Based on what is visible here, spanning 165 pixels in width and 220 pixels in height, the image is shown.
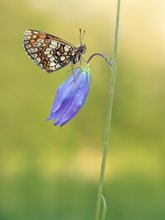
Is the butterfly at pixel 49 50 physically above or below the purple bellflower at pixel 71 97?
above

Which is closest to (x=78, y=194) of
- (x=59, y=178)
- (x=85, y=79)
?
(x=59, y=178)

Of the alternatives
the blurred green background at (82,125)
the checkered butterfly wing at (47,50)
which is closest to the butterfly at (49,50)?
the checkered butterfly wing at (47,50)

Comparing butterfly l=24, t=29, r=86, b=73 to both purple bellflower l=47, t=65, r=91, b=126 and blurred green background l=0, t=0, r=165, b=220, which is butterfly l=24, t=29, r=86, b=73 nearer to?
purple bellflower l=47, t=65, r=91, b=126

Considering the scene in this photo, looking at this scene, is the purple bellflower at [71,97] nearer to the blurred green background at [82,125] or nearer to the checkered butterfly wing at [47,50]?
the checkered butterfly wing at [47,50]

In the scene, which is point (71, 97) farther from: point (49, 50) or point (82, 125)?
point (82, 125)

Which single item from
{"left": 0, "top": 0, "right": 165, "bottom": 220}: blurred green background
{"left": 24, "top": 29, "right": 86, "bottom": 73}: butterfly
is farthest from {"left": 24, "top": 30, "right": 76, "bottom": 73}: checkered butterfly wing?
{"left": 0, "top": 0, "right": 165, "bottom": 220}: blurred green background
